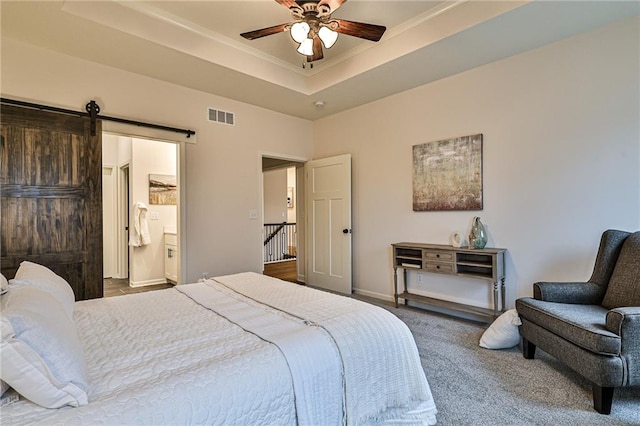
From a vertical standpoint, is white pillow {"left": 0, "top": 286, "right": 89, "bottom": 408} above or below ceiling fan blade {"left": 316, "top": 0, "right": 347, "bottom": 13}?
below

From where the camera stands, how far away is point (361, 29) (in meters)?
2.48

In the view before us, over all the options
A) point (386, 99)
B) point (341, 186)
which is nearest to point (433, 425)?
point (341, 186)

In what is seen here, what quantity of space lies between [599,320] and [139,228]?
571 cm

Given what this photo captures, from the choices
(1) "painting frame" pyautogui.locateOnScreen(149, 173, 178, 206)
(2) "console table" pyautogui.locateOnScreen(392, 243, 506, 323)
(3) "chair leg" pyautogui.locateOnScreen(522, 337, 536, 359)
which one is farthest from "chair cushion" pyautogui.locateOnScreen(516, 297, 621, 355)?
(1) "painting frame" pyautogui.locateOnScreen(149, 173, 178, 206)

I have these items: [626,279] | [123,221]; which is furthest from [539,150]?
[123,221]

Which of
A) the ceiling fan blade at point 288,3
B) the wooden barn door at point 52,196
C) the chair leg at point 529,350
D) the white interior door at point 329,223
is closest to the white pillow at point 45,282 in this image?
the wooden barn door at point 52,196

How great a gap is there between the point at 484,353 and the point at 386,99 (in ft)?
10.6

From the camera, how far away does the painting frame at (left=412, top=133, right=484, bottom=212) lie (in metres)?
3.52

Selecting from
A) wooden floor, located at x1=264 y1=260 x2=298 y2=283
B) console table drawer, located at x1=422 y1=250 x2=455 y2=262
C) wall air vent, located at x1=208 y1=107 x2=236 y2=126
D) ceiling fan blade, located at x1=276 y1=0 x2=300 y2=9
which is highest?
ceiling fan blade, located at x1=276 y1=0 x2=300 y2=9

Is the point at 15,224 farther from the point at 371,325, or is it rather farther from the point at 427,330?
the point at 427,330

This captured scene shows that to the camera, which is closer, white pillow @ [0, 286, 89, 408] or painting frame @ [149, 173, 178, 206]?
white pillow @ [0, 286, 89, 408]

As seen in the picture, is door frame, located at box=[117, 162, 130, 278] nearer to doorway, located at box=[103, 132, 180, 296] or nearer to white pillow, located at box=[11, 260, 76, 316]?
doorway, located at box=[103, 132, 180, 296]

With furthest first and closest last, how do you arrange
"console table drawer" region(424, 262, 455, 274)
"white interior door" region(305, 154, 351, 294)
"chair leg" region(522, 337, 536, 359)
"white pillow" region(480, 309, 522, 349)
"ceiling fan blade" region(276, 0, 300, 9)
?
"white interior door" region(305, 154, 351, 294), "console table drawer" region(424, 262, 455, 274), "white pillow" region(480, 309, 522, 349), "chair leg" region(522, 337, 536, 359), "ceiling fan blade" region(276, 0, 300, 9)

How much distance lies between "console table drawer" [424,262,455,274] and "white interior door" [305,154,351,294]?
1303 mm
